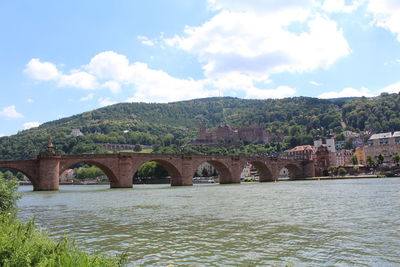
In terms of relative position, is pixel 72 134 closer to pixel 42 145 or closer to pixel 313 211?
pixel 42 145

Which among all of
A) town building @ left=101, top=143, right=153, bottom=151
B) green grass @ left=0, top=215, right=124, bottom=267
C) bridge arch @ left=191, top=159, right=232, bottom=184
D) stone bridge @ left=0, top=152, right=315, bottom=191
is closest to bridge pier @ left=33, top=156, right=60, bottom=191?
stone bridge @ left=0, top=152, right=315, bottom=191

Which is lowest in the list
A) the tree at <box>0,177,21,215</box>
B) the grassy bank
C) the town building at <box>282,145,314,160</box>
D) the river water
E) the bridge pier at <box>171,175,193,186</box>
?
the river water

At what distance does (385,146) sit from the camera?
114 m

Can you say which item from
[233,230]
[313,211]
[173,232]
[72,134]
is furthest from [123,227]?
[72,134]


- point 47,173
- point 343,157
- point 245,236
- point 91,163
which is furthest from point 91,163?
point 343,157

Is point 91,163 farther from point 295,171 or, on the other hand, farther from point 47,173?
point 295,171

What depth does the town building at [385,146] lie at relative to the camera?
11125 cm

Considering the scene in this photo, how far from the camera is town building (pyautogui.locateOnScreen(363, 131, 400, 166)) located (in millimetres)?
111250

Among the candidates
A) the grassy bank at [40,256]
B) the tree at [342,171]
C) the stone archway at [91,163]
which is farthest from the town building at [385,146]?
the grassy bank at [40,256]

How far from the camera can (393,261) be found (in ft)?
31.0

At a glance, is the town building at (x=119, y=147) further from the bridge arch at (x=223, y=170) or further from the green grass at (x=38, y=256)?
the green grass at (x=38, y=256)

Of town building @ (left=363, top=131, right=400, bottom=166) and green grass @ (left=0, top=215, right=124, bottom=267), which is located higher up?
town building @ (left=363, top=131, right=400, bottom=166)

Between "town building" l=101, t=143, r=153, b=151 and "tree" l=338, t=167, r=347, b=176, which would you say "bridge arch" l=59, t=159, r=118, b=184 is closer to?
"tree" l=338, t=167, r=347, b=176

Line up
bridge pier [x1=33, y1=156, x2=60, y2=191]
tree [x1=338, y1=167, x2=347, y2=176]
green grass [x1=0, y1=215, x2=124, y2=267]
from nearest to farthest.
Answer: green grass [x1=0, y1=215, x2=124, y2=267] → bridge pier [x1=33, y1=156, x2=60, y2=191] → tree [x1=338, y1=167, x2=347, y2=176]
